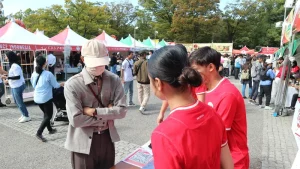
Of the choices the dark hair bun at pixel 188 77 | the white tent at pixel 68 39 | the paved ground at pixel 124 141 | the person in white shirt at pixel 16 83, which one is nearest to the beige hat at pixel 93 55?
the dark hair bun at pixel 188 77

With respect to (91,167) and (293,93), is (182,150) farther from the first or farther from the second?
(293,93)

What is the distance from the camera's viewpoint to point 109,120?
7.04 ft

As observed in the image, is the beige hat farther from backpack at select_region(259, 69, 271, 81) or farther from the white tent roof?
the white tent roof

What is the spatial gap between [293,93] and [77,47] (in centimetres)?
1067

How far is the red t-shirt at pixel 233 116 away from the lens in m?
1.60

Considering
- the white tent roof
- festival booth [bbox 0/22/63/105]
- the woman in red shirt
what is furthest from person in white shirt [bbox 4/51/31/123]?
the woman in red shirt

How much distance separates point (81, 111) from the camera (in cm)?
198

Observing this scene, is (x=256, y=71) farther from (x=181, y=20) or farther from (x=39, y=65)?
(x=181, y=20)

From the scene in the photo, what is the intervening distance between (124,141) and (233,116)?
3.46 m

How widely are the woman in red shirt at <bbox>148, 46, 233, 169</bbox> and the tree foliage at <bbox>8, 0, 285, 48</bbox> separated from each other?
33124mm

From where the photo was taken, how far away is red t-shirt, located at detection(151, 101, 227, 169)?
95 centimetres

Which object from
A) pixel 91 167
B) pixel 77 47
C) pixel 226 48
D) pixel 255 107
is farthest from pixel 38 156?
pixel 226 48

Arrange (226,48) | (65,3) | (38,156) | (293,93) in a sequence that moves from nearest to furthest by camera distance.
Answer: (38,156)
(293,93)
(226,48)
(65,3)

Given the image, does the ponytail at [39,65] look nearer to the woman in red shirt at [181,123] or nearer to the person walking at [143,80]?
the person walking at [143,80]
